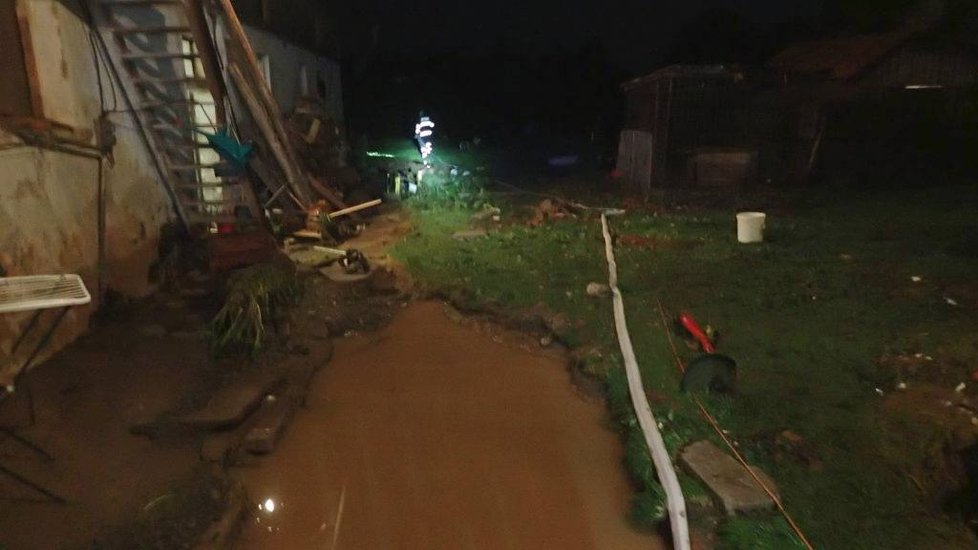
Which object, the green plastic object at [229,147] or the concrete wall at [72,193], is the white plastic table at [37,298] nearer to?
the concrete wall at [72,193]

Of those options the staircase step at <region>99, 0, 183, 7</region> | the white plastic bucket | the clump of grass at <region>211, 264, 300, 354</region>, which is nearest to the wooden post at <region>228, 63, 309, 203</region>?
the staircase step at <region>99, 0, 183, 7</region>

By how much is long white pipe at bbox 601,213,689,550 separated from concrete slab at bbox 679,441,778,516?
6.0 inches

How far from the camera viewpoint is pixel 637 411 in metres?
4.56

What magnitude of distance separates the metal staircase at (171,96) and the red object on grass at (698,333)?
528 centimetres

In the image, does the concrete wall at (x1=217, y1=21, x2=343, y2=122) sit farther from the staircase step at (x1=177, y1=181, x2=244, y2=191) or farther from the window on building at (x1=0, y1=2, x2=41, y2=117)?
the window on building at (x1=0, y1=2, x2=41, y2=117)

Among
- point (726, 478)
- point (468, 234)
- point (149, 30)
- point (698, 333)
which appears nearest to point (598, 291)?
point (698, 333)

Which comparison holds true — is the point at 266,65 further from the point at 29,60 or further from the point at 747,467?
the point at 747,467

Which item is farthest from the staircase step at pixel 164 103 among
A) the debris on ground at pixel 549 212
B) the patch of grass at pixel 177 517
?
the debris on ground at pixel 549 212

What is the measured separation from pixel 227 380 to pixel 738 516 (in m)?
3.86

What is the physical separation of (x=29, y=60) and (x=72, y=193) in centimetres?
114

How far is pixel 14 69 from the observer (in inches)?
222

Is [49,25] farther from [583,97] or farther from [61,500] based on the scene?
[583,97]

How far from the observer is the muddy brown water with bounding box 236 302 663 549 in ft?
12.5

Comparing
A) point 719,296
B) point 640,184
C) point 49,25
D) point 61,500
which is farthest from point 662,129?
point 61,500
